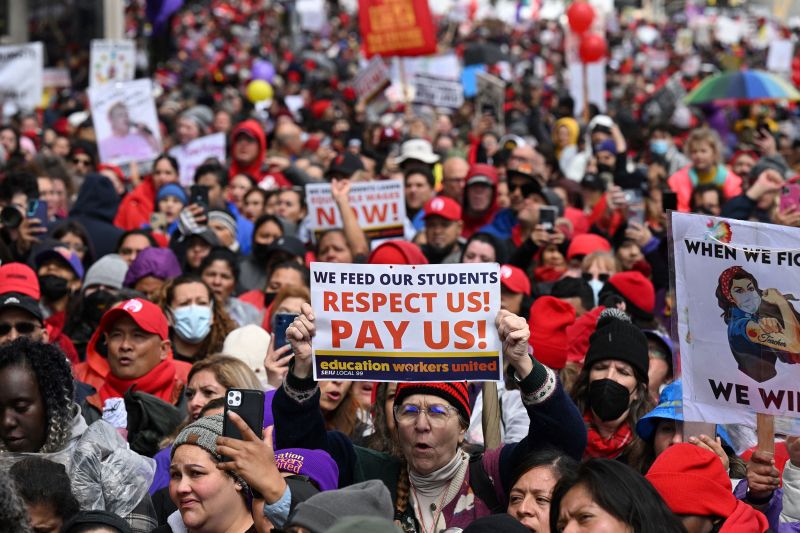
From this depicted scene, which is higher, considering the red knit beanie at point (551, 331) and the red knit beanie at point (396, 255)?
the red knit beanie at point (396, 255)

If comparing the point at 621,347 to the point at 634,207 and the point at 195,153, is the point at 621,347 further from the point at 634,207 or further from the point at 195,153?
the point at 195,153

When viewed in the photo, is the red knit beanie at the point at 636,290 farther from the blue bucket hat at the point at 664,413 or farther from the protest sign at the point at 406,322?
the protest sign at the point at 406,322

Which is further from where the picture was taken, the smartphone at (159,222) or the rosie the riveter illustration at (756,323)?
the smartphone at (159,222)

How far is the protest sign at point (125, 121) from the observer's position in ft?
41.0

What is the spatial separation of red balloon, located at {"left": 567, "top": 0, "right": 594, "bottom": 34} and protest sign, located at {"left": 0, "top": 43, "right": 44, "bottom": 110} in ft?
22.7

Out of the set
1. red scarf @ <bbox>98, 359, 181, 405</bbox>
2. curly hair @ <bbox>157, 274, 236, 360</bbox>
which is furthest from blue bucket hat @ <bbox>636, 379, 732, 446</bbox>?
curly hair @ <bbox>157, 274, 236, 360</bbox>

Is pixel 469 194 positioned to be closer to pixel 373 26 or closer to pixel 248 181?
pixel 248 181

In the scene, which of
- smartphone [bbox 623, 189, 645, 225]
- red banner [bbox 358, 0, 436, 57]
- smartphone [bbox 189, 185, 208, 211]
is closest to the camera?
smartphone [bbox 189, 185, 208, 211]

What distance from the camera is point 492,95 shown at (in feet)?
46.7

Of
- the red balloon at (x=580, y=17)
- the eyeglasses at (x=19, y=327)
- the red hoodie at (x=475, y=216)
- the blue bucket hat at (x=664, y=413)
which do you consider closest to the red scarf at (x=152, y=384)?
the eyeglasses at (x=19, y=327)

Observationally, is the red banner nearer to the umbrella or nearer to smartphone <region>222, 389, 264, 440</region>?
the umbrella

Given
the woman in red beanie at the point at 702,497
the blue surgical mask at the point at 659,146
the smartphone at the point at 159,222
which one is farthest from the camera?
the blue surgical mask at the point at 659,146

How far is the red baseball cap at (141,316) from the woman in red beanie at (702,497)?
290 centimetres

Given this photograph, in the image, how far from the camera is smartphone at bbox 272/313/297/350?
5609 mm
